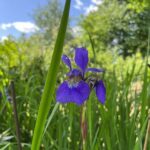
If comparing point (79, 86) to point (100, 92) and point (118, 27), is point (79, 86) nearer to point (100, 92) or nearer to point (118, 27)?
point (100, 92)

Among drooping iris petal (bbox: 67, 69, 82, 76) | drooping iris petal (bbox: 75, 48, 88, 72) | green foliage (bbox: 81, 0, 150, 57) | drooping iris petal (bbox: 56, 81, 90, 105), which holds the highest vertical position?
green foliage (bbox: 81, 0, 150, 57)

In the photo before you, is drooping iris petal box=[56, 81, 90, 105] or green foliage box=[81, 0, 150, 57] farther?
green foliage box=[81, 0, 150, 57]

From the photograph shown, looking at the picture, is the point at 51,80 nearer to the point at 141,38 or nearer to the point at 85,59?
the point at 85,59

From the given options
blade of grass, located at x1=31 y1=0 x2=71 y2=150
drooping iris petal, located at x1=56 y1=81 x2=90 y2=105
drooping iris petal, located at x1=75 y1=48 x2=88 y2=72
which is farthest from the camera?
drooping iris petal, located at x1=75 y1=48 x2=88 y2=72

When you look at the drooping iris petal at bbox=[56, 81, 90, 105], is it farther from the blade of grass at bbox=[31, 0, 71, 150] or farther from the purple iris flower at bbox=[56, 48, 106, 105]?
the blade of grass at bbox=[31, 0, 71, 150]

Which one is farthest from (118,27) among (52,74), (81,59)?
(52,74)

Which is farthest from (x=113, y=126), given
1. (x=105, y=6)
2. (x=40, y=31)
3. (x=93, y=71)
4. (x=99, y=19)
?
(x=40, y=31)

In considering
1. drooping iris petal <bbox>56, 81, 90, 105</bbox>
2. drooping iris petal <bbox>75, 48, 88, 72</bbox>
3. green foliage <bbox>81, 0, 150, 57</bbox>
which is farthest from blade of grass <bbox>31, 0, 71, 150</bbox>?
green foliage <bbox>81, 0, 150, 57</bbox>

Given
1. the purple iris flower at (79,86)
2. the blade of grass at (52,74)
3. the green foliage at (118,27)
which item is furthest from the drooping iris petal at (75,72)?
the green foliage at (118,27)
